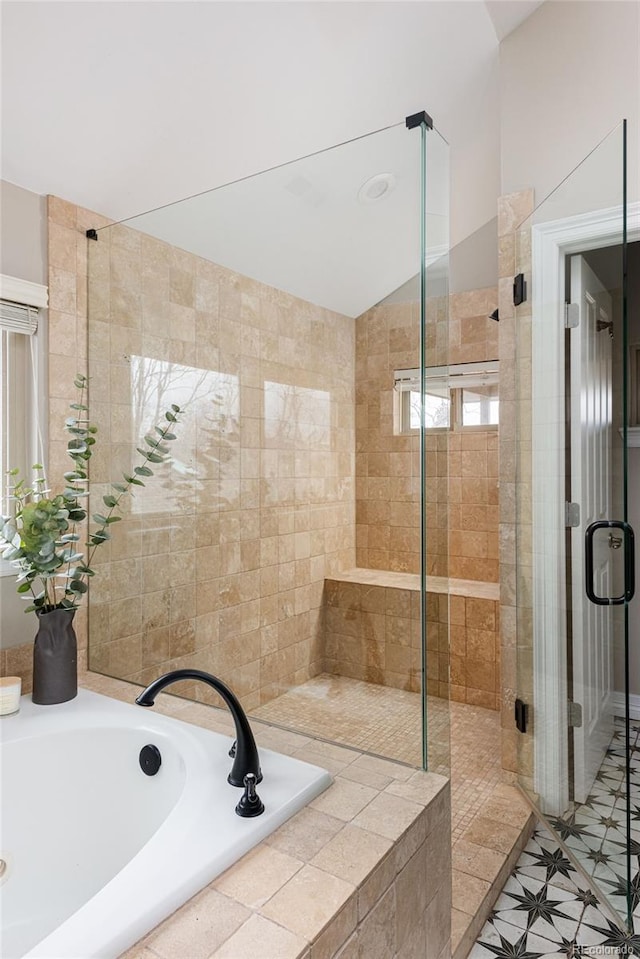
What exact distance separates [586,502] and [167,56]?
1858 mm

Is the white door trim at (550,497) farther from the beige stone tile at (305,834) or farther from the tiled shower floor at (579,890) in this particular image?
the beige stone tile at (305,834)

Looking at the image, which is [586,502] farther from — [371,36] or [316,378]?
[371,36]

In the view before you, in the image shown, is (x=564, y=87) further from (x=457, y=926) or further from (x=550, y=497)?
(x=457, y=926)

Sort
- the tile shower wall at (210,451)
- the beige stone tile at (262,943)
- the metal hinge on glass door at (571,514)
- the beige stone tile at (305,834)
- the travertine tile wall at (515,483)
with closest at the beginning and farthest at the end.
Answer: the beige stone tile at (262,943) → the beige stone tile at (305,834) → the tile shower wall at (210,451) → the metal hinge on glass door at (571,514) → the travertine tile wall at (515,483)

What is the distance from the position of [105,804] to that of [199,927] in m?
0.74

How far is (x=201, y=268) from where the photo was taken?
77.9 inches

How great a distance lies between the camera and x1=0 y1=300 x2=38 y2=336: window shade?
2.01m

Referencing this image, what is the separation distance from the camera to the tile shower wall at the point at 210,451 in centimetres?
178

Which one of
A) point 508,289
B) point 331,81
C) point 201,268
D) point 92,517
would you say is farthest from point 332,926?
point 331,81

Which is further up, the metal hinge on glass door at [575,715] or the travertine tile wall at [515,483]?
the travertine tile wall at [515,483]

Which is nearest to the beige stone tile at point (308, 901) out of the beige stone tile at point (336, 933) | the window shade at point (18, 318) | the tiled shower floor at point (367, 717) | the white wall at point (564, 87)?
the beige stone tile at point (336, 933)

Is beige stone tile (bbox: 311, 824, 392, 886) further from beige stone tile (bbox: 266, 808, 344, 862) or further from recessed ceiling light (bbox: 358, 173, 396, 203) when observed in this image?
recessed ceiling light (bbox: 358, 173, 396, 203)

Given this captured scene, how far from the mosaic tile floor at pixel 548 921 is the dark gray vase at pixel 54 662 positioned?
1.40m

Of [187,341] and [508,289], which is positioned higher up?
[508,289]
